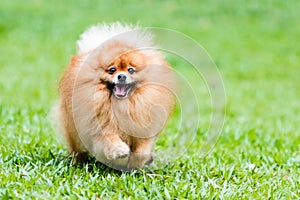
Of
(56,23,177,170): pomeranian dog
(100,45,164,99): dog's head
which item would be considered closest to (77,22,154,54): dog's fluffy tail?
(56,23,177,170): pomeranian dog

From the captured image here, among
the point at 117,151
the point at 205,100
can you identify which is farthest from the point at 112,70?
the point at 205,100

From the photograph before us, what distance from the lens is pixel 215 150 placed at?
5844mm

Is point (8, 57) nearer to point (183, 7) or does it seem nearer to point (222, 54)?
point (222, 54)

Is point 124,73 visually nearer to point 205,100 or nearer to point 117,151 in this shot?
point 117,151

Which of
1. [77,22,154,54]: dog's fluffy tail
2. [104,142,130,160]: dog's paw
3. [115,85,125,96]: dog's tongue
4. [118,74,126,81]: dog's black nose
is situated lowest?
[104,142,130,160]: dog's paw

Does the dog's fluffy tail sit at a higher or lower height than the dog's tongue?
higher

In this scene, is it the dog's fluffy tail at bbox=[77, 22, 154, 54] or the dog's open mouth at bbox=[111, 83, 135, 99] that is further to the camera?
the dog's fluffy tail at bbox=[77, 22, 154, 54]

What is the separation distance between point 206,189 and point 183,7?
14.4m

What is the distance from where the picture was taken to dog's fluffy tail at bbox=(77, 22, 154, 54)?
14.0ft

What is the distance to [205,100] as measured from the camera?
33.3 feet

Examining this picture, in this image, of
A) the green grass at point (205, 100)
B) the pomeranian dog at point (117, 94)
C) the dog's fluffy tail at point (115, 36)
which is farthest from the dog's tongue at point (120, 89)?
the green grass at point (205, 100)

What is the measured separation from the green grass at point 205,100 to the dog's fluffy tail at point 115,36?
0.78 meters

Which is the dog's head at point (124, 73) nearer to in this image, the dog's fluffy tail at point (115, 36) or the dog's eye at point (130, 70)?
the dog's eye at point (130, 70)

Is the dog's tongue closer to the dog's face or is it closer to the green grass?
the dog's face
